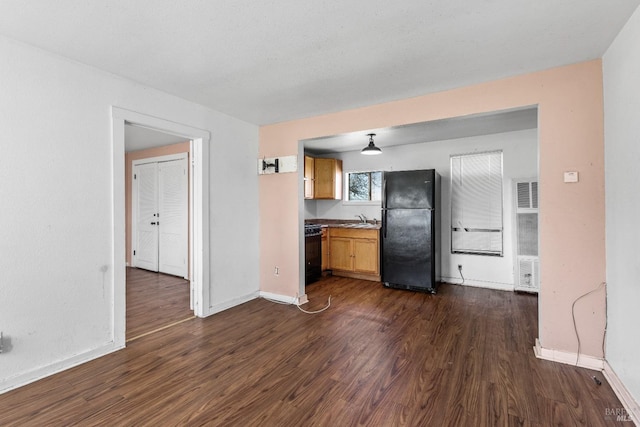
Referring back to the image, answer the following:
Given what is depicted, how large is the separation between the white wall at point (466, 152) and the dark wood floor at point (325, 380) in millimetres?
1368

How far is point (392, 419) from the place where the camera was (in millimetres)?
1757

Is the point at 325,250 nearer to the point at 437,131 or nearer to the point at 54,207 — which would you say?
the point at 437,131

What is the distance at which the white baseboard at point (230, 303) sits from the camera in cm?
348

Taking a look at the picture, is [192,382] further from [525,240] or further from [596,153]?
[525,240]

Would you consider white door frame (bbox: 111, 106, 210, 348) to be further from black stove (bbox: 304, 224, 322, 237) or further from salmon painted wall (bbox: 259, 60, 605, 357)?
salmon painted wall (bbox: 259, 60, 605, 357)

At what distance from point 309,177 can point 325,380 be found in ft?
12.4

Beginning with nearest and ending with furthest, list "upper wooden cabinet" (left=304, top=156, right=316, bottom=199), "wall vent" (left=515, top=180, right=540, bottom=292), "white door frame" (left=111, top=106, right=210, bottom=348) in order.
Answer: "white door frame" (left=111, top=106, right=210, bottom=348), "wall vent" (left=515, top=180, right=540, bottom=292), "upper wooden cabinet" (left=304, top=156, right=316, bottom=199)

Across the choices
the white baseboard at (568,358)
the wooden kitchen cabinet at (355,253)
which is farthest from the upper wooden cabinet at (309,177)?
the white baseboard at (568,358)

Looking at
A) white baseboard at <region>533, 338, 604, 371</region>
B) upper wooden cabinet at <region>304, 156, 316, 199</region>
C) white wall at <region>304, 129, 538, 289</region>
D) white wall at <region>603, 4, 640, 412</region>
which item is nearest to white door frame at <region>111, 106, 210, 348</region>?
upper wooden cabinet at <region>304, 156, 316, 199</region>

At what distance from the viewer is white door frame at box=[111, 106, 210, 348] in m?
2.59

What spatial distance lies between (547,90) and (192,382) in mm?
3614

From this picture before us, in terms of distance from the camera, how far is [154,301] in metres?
3.92

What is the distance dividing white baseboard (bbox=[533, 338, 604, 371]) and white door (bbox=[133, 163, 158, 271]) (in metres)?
5.80

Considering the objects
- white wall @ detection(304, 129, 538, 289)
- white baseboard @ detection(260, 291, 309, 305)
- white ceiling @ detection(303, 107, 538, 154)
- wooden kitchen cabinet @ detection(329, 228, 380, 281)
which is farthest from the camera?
wooden kitchen cabinet @ detection(329, 228, 380, 281)
